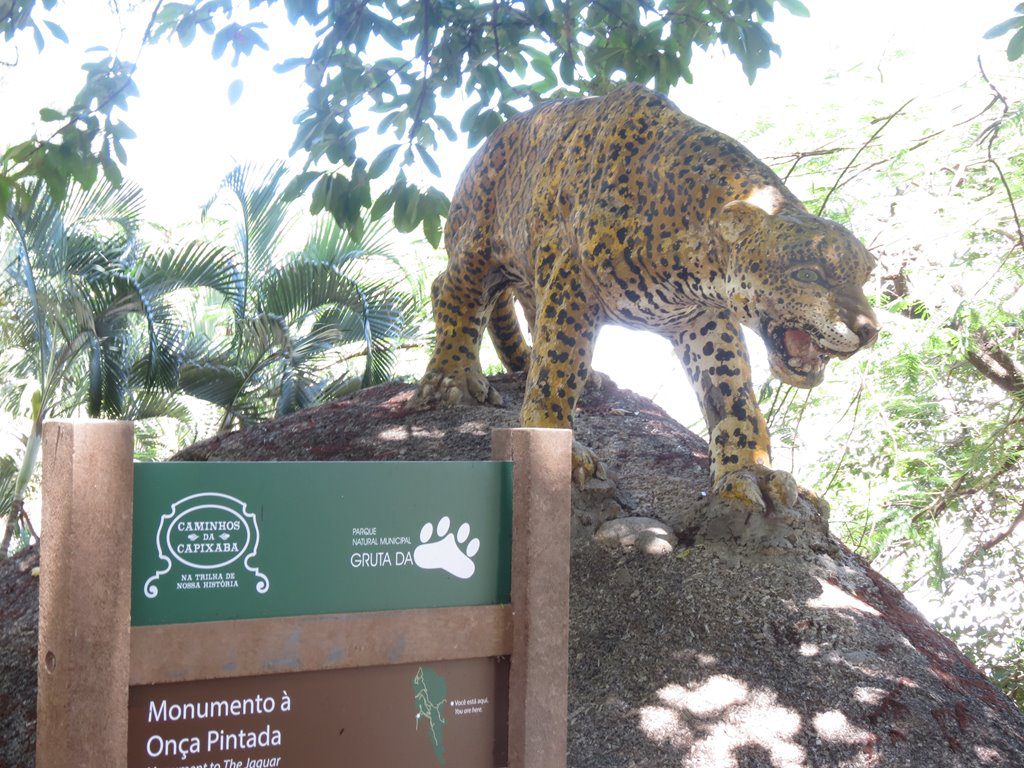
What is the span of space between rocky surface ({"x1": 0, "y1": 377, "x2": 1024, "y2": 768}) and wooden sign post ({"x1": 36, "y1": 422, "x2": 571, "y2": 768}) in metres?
1.54

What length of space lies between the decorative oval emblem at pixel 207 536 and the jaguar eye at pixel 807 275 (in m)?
2.80

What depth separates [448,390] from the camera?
273 inches

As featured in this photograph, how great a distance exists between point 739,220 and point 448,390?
9.44ft

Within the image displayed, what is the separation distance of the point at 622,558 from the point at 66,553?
3359 mm

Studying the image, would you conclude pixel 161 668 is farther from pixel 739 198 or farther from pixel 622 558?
pixel 739 198

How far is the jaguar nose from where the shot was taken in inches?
163

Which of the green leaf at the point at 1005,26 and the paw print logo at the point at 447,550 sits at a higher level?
the green leaf at the point at 1005,26

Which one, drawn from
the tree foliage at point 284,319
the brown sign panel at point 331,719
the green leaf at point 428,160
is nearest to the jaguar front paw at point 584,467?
the green leaf at point 428,160

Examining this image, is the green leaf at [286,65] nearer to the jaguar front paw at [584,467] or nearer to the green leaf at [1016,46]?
the jaguar front paw at [584,467]

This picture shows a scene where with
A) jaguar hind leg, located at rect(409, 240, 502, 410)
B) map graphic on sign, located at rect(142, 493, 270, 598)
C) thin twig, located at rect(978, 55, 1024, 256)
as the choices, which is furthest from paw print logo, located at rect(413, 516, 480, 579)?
jaguar hind leg, located at rect(409, 240, 502, 410)

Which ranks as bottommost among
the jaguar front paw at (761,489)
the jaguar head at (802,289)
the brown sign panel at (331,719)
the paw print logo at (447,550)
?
the brown sign panel at (331,719)

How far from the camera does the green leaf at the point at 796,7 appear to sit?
513 centimetres

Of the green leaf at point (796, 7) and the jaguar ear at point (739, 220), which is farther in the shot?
the green leaf at point (796, 7)

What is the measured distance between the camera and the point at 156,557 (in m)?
2.31
